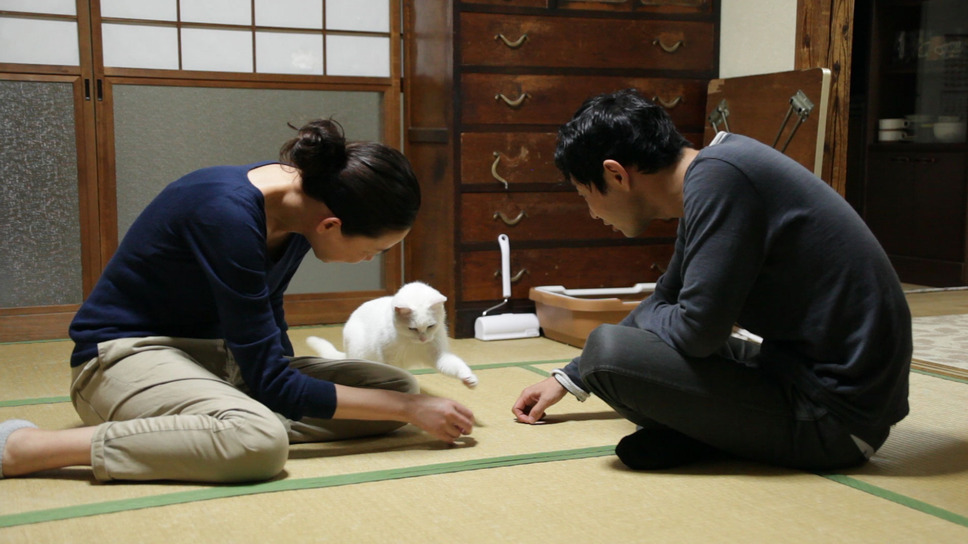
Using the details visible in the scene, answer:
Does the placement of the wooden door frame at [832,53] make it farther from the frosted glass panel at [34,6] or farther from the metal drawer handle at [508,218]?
the frosted glass panel at [34,6]

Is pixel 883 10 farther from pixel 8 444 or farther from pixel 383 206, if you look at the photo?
pixel 8 444

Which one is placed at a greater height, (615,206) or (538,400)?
(615,206)

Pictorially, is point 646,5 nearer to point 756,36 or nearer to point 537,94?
point 756,36

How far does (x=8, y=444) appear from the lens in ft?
5.47

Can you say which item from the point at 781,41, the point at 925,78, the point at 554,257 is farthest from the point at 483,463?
the point at 925,78

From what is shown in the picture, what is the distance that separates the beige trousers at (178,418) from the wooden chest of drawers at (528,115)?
1.60 metres

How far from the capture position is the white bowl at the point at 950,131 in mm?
5211

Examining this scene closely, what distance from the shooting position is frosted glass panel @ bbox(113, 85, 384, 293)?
3590 mm

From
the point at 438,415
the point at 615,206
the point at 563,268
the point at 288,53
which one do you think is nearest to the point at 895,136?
the point at 563,268

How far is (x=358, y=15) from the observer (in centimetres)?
387

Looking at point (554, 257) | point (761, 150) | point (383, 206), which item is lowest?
point (554, 257)

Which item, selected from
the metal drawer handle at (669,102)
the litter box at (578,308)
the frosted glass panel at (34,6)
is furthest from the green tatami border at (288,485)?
the frosted glass panel at (34,6)

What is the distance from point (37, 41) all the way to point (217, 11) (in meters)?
0.68

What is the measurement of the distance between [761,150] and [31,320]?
2879 mm
